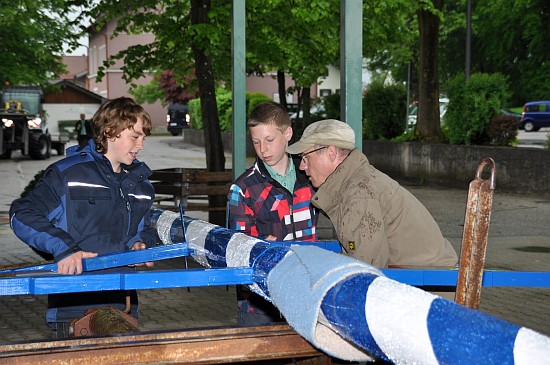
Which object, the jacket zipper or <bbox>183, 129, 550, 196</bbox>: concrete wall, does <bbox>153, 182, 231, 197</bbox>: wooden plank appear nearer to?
<bbox>183, 129, 550, 196</bbox>: concrete wall

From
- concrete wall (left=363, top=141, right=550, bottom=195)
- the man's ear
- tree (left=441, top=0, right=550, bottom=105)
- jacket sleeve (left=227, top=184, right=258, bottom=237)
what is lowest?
concrete wall (left=363, top=141, right=550, bottom=195)

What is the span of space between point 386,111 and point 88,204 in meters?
23.3

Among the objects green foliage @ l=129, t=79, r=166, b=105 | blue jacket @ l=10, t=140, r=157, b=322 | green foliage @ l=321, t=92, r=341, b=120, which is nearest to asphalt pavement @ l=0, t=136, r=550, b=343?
blue jacket @ l=10, t=140, r=157, b=322

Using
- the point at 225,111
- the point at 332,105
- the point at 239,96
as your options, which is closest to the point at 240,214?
the point at 239,96

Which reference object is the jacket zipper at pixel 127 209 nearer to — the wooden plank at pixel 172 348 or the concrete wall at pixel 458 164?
the wooden plank at pixel 172 348

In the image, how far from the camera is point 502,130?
21.0 m

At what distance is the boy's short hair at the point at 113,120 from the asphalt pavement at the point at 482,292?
94 centimetres

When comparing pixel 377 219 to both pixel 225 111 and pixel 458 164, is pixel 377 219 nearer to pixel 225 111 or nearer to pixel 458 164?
pixel 458 164

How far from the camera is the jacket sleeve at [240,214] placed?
188 inches

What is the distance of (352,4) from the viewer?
929 cm

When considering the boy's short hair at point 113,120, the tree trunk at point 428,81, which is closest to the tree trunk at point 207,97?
the boy's short hair at point 113,120

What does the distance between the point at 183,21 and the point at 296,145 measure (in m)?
11.0

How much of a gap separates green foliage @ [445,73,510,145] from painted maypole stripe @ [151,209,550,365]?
18684mm

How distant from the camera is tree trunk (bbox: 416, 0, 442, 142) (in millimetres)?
24469
